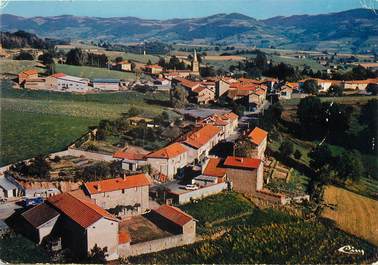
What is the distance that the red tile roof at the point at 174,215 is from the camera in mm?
8852

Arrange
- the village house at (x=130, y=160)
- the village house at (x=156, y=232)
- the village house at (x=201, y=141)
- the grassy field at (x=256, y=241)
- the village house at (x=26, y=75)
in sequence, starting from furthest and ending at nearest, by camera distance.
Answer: the village house at (x=26, y=75), the village house at (x=201, y=141), the village house at (x=130, y=160), the village house at (x=156, y=232), the grassy field at (x=256, y=241)

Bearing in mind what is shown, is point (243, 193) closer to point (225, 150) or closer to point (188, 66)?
point (225, 150)

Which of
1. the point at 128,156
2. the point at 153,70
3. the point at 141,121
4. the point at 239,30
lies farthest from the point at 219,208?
the point at 239,30

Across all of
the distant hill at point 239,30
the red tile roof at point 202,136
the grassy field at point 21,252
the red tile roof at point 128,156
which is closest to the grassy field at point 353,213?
the red tile roof at point 202,136

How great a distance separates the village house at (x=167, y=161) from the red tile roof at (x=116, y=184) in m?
1.71

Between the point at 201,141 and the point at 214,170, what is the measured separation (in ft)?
7.41

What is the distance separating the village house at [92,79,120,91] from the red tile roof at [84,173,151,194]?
13626mm

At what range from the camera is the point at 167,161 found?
12.1 m

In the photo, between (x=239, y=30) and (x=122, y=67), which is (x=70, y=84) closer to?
(x=122, y=67)

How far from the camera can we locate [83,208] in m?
8.23

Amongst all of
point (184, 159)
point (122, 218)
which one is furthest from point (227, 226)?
point (184, 159)

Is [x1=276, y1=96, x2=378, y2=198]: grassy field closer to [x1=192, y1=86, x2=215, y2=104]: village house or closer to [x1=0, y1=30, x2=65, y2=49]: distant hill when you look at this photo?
[x1=192, y1=86, x2=215, y2=104]: village house

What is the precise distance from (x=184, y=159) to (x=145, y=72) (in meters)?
19.5

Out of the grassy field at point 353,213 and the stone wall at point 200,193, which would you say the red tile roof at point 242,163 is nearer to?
the stone wall at point 200,193
